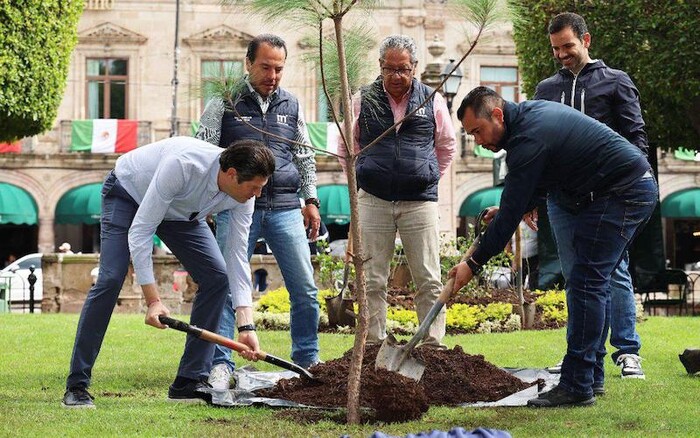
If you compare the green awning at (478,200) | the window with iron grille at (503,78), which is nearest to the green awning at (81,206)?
the green awning at (478,200)

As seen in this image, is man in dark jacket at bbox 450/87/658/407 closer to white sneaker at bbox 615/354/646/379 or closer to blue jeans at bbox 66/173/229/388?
white sneaker at bbox 615/354/646/379

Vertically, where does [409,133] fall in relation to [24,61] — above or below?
below

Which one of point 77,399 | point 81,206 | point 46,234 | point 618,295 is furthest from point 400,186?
point 46,234

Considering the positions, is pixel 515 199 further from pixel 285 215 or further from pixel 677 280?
pixel 677 280

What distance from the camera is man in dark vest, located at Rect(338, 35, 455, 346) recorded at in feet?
23.3

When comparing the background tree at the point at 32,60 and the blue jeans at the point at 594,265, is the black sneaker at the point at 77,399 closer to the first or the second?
the blue jeans at the point at 594,265

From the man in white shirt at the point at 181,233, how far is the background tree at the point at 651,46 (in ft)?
31.1

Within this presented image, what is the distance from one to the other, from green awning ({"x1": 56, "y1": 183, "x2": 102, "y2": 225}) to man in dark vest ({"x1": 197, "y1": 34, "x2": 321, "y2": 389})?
26928 millimetres

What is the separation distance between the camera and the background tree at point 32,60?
50.7ft

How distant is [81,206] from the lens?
33625 millimetres

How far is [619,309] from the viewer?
6.92 m

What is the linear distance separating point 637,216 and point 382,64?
1888 millimetres

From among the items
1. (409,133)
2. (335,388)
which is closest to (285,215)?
(409,133)

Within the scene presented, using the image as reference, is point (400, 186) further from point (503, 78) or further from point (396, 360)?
point (503, 78)
